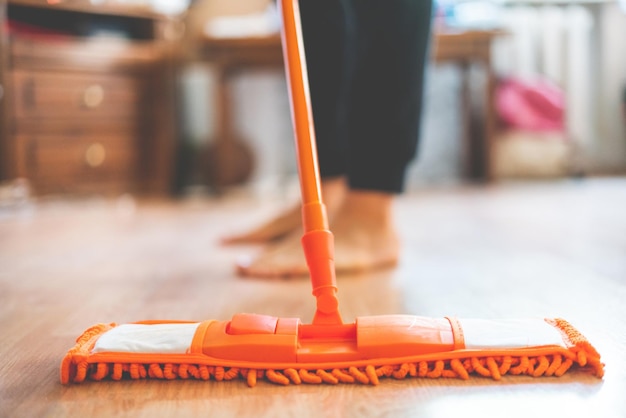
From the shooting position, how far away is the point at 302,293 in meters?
0.86

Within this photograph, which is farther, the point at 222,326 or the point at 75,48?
the point at 75,48

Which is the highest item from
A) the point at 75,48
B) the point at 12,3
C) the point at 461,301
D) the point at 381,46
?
the point at 12,3

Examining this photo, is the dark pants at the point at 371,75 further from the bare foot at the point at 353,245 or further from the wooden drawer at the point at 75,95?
the wooden drawer at the point at 75,95

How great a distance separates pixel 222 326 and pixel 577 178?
102 inches

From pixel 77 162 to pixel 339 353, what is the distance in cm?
211

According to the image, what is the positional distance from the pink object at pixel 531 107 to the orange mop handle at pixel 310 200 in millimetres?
2334

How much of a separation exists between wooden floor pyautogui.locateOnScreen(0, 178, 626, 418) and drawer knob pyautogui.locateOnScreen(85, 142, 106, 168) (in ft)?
1.80

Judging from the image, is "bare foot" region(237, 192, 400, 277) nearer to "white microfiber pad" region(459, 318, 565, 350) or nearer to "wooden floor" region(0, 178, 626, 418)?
"wooden floor" region(0, 178, 626, 418)

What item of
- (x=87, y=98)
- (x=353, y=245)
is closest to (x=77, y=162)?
(x=87, y=98)

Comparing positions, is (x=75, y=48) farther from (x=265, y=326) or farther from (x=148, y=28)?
(x=265, y=326)

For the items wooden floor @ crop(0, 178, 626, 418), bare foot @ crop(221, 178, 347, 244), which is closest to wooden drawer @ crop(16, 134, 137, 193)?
wooden floor @ crop(0, 178, 626, 418)

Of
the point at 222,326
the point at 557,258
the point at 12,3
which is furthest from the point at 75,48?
the point at 222,326

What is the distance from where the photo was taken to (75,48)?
242 cm

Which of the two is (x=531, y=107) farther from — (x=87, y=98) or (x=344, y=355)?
(x=344, y=355)
